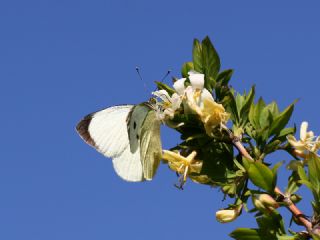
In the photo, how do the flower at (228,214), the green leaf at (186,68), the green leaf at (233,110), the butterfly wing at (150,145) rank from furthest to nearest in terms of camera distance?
the butterfly wing at (150,145)
the green leaf at (186,68)
the green leaf at (233,110)
the flower at (228,214)

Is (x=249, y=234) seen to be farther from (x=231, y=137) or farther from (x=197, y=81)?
(x=197, y=81)

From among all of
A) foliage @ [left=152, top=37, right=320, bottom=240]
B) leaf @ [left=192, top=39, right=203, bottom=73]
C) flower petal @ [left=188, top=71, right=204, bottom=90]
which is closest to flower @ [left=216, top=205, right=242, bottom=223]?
foliage @ [left=152, top=37, right=320, bottom=240]

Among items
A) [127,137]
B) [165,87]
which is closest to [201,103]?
[165,87]

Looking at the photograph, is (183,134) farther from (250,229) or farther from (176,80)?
(250,229)

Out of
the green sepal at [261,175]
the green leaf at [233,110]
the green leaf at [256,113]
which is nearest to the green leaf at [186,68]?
the green leaf at [233,110]

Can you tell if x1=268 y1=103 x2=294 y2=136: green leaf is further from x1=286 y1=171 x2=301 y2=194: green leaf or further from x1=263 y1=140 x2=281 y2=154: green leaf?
x1=286 y1=171 x2=301 y2=194: green leaf

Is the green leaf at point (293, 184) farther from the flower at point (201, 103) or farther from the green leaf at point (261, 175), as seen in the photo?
the flower at point (201, 103)
